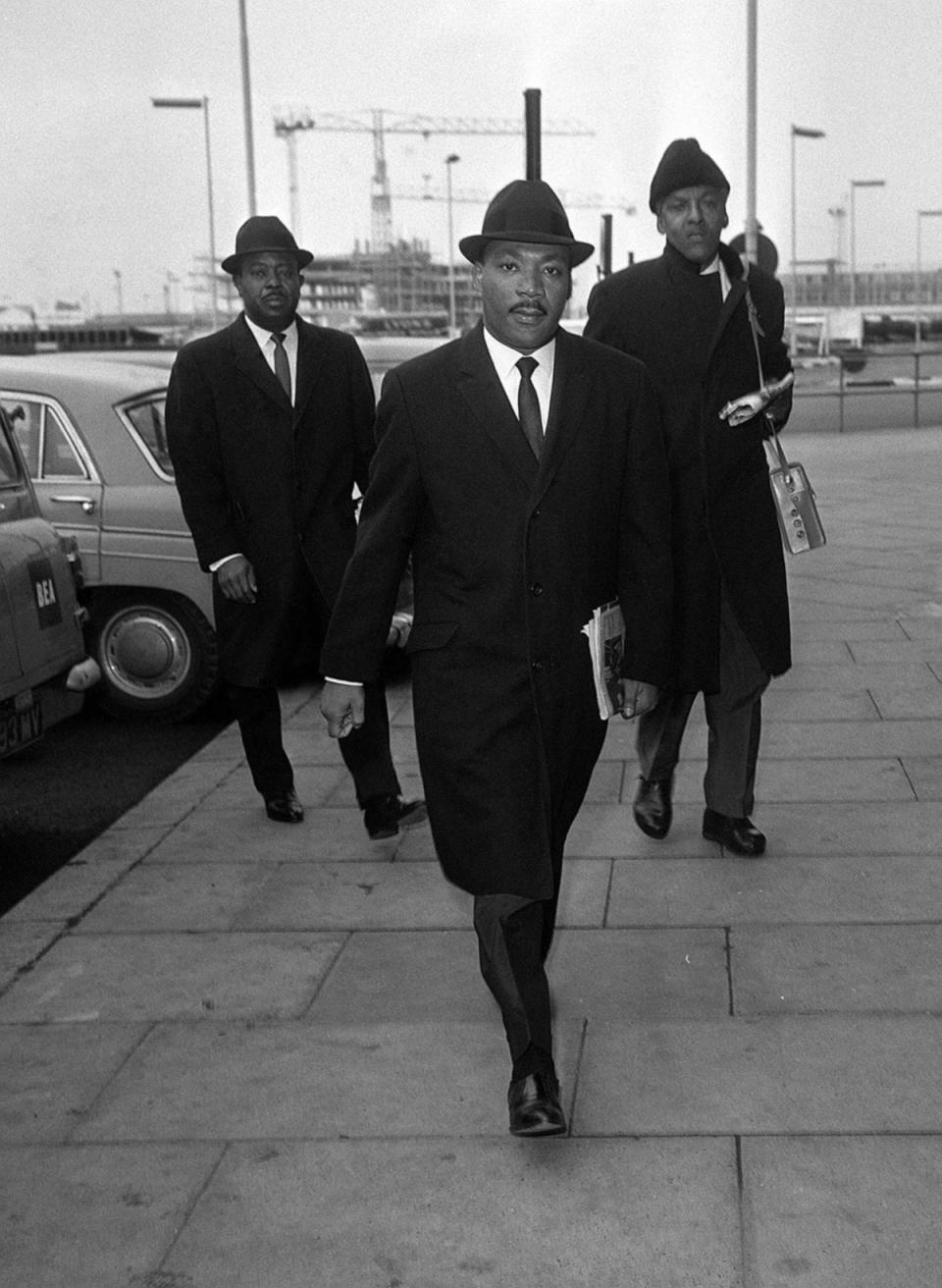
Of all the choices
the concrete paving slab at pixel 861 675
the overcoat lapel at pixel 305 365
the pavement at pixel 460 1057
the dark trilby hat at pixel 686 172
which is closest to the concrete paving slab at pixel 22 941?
the pavement at pixel 460 1057

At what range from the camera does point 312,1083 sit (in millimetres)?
4043

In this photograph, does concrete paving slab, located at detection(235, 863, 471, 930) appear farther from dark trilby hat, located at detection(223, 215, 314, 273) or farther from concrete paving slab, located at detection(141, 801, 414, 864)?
dark trilby hat, located at detection(223, 215, 314, 273)

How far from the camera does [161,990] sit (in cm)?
471

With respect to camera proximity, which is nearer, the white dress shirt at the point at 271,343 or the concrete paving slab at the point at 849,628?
the white dress shirt at the point at 271,343

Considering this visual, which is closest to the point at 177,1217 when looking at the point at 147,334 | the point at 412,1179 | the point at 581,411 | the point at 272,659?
the point at 412,1179

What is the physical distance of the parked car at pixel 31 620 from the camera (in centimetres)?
620

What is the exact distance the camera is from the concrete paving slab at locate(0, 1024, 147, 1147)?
3895 millimetres

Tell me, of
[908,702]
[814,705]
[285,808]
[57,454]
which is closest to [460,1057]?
[285,808]

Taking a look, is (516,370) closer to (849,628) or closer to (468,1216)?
(468,1216)

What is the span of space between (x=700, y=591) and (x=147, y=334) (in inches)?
3740

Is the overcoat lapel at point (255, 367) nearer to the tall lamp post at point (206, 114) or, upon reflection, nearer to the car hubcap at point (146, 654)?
the car hubcap at point (146, 654)

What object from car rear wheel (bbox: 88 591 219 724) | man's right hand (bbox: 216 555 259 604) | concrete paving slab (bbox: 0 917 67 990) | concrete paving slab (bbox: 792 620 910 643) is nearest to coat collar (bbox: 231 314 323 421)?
man's right hand (bbox: 216 555 259 604)

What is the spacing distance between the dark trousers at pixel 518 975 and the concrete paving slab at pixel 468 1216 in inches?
7.3

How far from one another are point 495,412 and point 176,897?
238 cm
